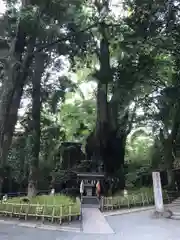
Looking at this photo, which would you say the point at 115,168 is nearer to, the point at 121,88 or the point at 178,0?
the point at 121,88

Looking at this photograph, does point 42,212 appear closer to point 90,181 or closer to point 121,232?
point 121,232

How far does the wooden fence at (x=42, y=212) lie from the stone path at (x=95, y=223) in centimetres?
70

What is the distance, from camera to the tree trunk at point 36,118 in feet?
57.1

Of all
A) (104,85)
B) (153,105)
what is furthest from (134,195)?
(104,85)

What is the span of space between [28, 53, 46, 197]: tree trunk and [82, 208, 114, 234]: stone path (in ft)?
12.4

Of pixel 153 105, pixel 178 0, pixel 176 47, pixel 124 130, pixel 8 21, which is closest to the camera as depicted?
pixel 178 0

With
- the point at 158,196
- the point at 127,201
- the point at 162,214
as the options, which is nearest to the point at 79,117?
the point at 127,201

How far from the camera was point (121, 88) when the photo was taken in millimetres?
19422

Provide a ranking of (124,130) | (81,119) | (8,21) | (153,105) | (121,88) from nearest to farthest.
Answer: (8,21)
(121,88)
(153,105)
(124,130)
(81,119)

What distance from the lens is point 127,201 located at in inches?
692

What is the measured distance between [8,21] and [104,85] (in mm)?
8552

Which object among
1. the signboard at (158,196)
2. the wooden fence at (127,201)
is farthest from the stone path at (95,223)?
the signboard at (158,196)

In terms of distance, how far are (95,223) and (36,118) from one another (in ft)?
26.1

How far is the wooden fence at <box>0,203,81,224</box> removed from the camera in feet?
41.7
